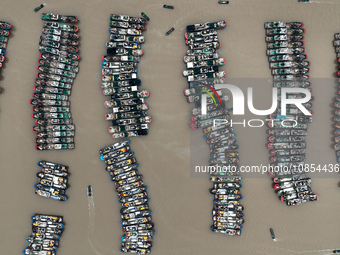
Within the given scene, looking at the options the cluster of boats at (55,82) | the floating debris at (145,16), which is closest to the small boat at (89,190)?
the cluster of boats at (55,82)

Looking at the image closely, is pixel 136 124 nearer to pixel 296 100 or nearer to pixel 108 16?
pixel 108 16

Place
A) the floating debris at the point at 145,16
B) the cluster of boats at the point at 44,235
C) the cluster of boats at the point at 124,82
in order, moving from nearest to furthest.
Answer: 1. the cluster of boats at the point at 44,235
2. the cluster of boats at the point at 124,82
3. the floating debris at the point at 145,16

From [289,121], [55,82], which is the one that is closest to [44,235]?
[55,82]

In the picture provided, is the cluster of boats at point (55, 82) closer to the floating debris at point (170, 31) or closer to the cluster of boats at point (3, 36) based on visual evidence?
the cluster of boats at point (3, 36)

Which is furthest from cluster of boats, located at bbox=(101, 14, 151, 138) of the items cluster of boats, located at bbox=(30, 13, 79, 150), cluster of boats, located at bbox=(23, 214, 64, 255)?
cluster of boats, located at bbox=(23, 214, 64, 255)

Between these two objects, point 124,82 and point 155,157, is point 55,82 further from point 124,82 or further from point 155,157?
point 155,157

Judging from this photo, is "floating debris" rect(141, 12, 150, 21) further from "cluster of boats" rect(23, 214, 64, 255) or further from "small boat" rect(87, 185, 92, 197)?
"cluster of boats" rect(23, 214, 64, 255)

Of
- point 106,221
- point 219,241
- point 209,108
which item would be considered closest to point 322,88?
point 209,108

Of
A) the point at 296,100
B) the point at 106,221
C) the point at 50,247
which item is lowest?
the point at 50,247
